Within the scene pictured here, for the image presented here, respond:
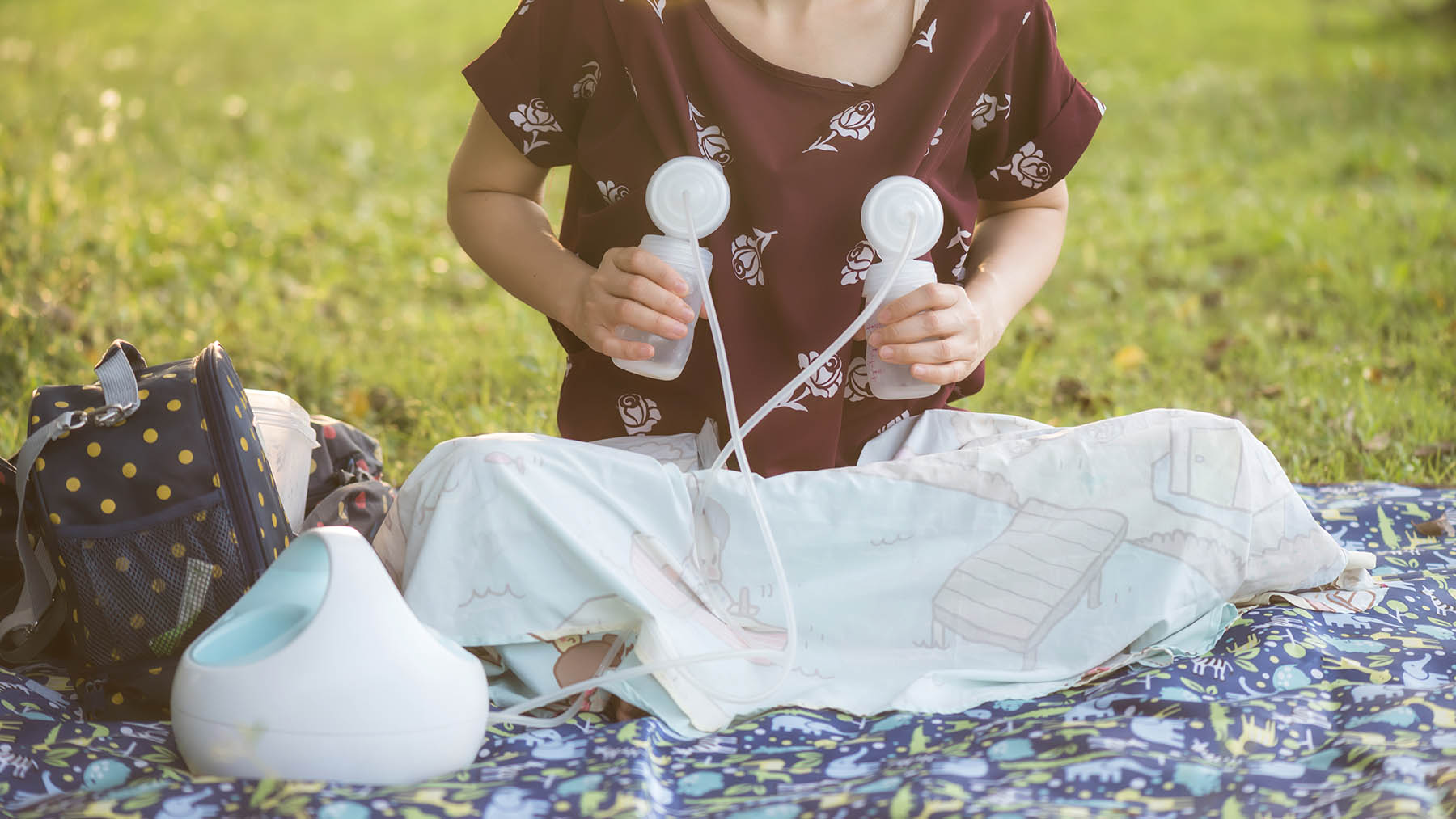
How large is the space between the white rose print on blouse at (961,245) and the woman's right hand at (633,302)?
0.41 metres

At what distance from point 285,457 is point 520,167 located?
0.46m

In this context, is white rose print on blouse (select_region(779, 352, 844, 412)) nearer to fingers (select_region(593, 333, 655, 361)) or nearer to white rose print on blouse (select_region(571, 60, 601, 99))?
fingers (select_region(593, 333, 655, 361))

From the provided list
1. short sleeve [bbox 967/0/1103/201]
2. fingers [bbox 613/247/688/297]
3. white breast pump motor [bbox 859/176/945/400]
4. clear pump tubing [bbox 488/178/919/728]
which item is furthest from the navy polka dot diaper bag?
short sleeve [bbox 967/0/1103/201]

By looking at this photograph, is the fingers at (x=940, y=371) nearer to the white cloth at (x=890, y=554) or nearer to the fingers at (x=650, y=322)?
the white cloth at (x=890, y=554)

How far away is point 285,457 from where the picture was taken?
1495mm

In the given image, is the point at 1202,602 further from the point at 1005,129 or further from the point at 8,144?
the point at 8,144

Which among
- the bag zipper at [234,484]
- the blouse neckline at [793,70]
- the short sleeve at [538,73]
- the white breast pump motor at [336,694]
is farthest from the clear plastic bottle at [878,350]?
the bag zipper at [234,484]

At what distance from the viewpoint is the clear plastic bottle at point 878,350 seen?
1300 mm

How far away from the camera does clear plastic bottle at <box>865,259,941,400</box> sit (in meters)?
1.30

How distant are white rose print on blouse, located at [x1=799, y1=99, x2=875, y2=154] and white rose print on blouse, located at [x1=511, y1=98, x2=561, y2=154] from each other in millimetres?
326

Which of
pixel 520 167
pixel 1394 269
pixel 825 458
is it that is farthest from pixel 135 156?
pixel 1394 269

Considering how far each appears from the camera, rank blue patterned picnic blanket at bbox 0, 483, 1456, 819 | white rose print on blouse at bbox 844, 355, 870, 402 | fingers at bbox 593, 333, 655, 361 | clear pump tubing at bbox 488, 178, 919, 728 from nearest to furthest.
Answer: blue patterned picnic blanket at bbox 0, 483, 1456, 819
clear pump tubing at bbox 488, 178, 919, 728
fingers at bbox 593, 333, 655, 361
white rose print on blouse at bbox 844, 355, 870, 402

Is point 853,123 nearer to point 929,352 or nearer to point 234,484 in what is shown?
point 929,352

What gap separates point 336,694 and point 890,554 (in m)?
0.58
